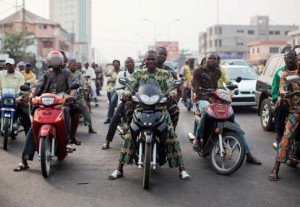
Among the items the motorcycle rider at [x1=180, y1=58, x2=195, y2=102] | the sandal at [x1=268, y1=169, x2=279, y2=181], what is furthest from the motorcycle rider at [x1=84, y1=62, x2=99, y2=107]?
the sandal at [x1=268, y1=169, x2=279, y2=181]

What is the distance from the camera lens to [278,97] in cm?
682

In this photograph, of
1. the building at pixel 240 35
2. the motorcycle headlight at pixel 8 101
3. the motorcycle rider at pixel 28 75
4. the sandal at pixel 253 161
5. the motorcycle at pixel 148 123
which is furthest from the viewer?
the building at pixel 240 35

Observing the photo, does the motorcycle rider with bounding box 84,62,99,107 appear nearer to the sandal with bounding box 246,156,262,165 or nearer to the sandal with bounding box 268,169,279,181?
the sandal with bounding box 246,156,262,165

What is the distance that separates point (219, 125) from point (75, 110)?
7.92 ft

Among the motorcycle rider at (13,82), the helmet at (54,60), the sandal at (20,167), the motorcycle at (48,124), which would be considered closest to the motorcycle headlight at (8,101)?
the motorcycle rider at (13,82)

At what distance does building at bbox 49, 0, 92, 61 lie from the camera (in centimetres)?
13379

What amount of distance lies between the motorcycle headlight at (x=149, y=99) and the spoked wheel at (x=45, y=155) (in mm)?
1431

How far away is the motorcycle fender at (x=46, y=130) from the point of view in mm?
6199

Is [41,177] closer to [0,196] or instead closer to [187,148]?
[0,196]

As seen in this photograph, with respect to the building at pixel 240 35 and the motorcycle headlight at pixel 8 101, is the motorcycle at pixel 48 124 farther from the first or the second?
the building at pixel 240 35

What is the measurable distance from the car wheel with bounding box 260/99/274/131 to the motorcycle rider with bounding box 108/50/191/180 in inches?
202

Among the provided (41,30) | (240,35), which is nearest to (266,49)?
(240,35)

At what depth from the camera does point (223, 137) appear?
6.69 metres

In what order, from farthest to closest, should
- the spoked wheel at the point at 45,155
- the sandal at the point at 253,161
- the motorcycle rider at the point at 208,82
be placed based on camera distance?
the sandal at the point at 253,161 → the motorcycle rider at the point at 208,82 → the spoked wheel at the point at 45,155
